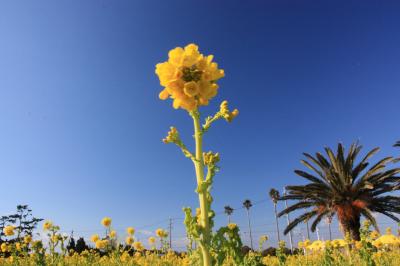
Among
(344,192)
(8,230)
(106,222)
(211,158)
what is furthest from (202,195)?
(344,192)

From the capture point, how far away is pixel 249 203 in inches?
2869

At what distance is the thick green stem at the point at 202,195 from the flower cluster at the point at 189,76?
0.14 meters

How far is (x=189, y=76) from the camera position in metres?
1.81

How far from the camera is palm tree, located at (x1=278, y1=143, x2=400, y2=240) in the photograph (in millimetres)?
19188

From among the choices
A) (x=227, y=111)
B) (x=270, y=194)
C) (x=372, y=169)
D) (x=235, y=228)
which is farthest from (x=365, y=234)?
(x=270, y=194)

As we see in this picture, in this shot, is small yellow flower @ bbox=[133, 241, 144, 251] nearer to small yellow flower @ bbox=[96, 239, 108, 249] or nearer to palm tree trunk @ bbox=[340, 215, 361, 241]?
small yellow flower @ bbox=[96, 239, 108, 249]

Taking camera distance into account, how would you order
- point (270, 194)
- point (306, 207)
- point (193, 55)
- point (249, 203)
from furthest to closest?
1. point (249, 203)
2. point (270, 194)
3. point (306, 207)
4. point (193, 55)

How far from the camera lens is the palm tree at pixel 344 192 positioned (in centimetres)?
1919

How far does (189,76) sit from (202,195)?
25.3 inches

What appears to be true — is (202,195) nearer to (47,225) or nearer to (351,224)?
(47,225)

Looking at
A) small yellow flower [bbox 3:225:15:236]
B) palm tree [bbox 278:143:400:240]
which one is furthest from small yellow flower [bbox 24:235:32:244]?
palm tree [bbox 278:143:400:240]

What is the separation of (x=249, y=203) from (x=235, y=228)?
72.3 metres

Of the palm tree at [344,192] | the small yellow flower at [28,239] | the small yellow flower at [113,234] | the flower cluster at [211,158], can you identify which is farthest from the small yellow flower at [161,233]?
the palm tree at [344,192]

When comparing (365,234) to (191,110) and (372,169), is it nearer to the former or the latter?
→ (191,110)
